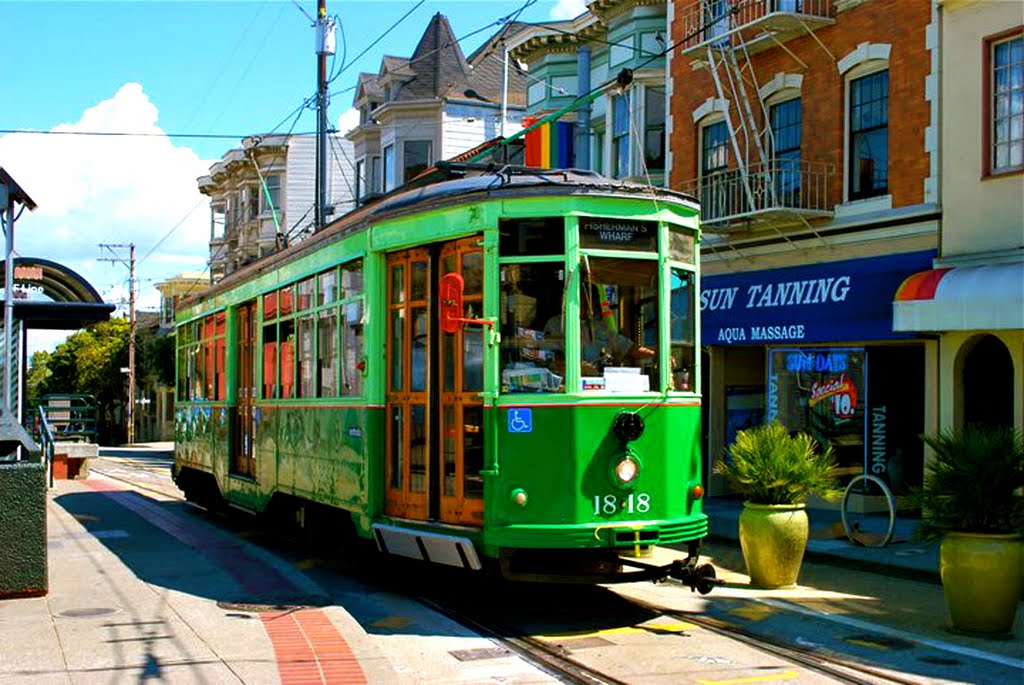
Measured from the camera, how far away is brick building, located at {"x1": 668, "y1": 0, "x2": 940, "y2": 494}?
16172mm

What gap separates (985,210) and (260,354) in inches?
365

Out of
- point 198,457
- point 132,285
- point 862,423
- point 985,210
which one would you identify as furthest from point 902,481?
point 132,285

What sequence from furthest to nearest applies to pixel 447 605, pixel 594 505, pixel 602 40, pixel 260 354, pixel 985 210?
1. pixel 602 40
2. pixel 985 210
3. pixel 260 354
4. pixel 447 605
5. pixel 594 505

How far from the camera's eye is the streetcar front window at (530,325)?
899 cm

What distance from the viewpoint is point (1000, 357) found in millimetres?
15844

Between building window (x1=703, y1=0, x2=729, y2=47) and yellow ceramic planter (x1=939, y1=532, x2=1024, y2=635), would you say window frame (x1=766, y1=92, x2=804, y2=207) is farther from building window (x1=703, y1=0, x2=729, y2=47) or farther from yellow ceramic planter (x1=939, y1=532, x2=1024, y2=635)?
yellow ceramic planter (x1=939, y1=532, x2=1024, y2=635)

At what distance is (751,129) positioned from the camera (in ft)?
63.0

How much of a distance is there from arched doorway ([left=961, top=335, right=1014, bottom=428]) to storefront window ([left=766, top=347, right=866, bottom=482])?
1.76 metres

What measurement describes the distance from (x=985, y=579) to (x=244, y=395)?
9.15 m

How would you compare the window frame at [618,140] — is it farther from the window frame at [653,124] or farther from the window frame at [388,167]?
the window frame at [388,167]

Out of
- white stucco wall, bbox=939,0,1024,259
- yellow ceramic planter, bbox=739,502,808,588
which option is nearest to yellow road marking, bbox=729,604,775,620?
yellow ceramic planter, bbox=739,502,808,588

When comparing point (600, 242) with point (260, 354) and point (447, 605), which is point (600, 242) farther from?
Result: point (260, 354)

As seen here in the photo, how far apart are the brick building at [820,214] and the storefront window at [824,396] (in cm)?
2

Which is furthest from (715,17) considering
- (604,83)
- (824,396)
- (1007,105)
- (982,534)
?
(982,534)
